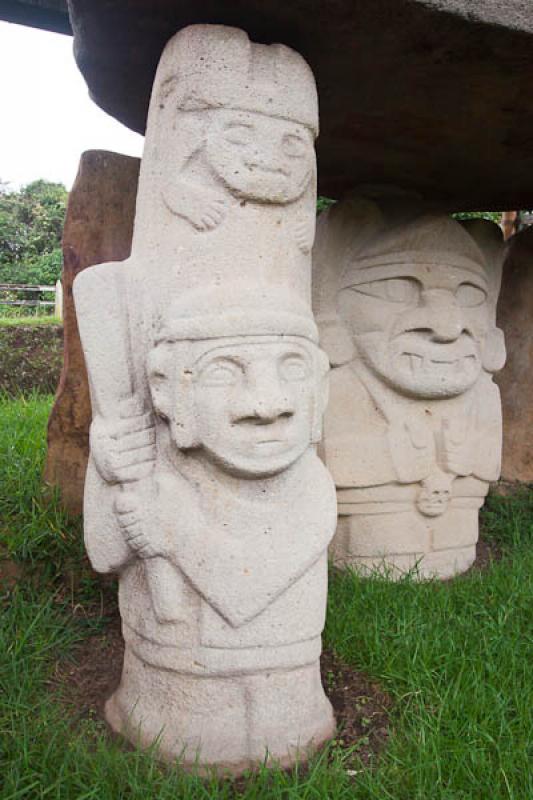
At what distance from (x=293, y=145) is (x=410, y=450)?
1616 mm

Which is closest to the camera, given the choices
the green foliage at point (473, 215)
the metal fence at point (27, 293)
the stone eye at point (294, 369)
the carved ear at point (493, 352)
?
the stone eye at point (294, 369)

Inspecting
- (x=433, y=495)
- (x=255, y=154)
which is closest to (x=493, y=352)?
(x=433, y=495)

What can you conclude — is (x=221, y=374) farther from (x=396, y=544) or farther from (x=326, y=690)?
(x=396, y=544)

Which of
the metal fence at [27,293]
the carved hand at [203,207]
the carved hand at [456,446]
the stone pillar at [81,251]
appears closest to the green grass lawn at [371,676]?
the stone pillar at [81,251]

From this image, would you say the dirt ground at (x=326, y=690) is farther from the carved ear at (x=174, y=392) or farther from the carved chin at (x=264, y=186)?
the carved chin at (x=264, y=186)

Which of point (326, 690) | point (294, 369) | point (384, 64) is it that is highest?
point (384, 64)

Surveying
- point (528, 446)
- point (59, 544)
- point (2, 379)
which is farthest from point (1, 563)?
point (2, 379)

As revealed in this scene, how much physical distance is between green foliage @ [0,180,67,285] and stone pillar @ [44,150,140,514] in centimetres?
1684

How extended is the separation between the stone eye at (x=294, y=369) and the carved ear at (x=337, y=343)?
4.23 ft

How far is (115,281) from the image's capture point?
2.06m

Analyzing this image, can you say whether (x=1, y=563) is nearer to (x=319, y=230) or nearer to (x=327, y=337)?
(x=327, y=337)

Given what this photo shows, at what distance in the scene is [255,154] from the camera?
6.42 feet

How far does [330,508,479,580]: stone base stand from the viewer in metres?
3.23

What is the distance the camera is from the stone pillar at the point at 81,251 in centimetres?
325
